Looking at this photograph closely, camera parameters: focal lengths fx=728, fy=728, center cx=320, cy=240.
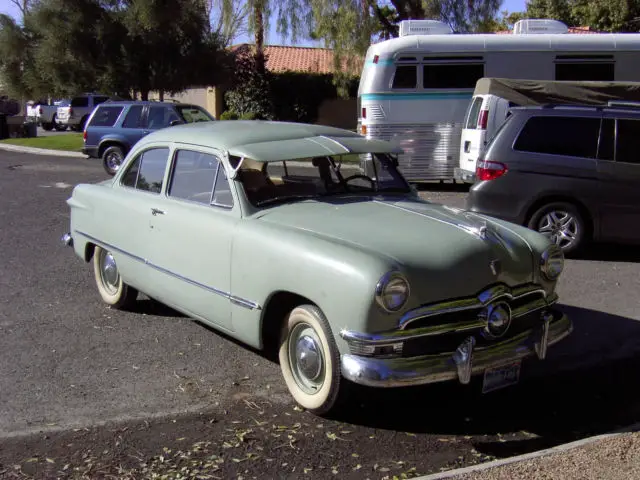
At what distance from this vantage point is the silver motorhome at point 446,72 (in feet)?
47.5

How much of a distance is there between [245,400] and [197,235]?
4.10 feet

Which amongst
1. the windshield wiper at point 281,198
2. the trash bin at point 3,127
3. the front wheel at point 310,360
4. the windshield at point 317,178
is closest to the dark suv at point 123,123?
the windshield at point 317,178

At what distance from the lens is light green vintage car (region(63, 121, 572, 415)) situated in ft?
13.2

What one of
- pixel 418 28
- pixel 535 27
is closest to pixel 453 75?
pixel 418 28

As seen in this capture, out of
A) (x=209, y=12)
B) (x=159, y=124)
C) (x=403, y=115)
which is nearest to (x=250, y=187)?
(x=403, y=115)

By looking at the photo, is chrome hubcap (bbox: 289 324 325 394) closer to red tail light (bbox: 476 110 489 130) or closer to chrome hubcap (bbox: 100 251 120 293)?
chrome hubcap (bbox: 100 251 120 293)

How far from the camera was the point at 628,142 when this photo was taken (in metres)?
8.59

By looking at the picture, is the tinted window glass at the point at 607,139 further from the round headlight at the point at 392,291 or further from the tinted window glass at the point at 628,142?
the round headlight at the point at 392,291

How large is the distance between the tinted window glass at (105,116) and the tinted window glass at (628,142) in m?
13.1

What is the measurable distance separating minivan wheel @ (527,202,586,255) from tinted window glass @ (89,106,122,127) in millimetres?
12571

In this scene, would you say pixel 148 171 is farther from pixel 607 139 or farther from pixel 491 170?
pixel 607 139

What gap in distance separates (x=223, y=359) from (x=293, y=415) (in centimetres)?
110

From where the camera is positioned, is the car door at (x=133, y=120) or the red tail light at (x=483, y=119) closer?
the red tail light at (x=483, y=119)

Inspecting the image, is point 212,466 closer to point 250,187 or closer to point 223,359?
point 223,359
